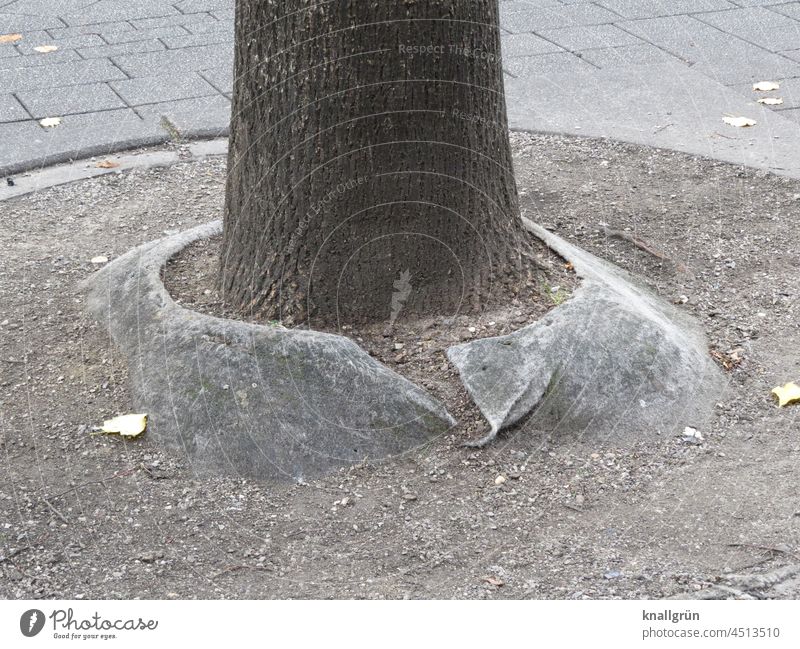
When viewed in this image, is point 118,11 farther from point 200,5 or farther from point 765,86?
point 765,86

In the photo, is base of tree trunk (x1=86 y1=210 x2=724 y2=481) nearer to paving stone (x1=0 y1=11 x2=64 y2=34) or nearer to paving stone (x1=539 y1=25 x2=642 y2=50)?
paving stone (x1=539 y1=25 x2=642 y2=50)

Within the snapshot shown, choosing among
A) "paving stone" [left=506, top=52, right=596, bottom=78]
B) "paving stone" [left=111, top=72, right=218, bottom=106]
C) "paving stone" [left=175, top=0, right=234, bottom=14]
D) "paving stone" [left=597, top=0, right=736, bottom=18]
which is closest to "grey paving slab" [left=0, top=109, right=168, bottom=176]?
"paving stone" [left=111, top=72, right=218, bottom=106]

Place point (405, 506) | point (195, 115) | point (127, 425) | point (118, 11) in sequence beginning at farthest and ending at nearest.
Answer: point (118, 11) < point (195, 115) < point (127, 425) < point (405, 506)

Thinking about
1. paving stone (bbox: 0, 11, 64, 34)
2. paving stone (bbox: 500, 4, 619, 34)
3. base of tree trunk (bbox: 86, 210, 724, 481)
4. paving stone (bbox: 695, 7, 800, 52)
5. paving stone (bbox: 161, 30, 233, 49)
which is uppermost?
base of tree trunk (bbox: 86, 210, 724, 481)

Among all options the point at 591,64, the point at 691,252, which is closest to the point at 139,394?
the point at 691,252

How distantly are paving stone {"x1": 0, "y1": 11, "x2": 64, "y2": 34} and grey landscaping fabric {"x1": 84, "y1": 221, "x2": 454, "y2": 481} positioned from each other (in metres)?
4.64

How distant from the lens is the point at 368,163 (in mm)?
2980

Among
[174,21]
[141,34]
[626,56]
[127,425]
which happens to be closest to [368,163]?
[127,425]

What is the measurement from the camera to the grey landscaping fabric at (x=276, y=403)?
9.39ft

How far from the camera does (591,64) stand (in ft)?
20.5

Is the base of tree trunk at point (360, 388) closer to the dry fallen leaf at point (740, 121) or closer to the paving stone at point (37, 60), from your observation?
the dry fallen leaf at point (740, 121)

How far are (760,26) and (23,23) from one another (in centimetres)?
509

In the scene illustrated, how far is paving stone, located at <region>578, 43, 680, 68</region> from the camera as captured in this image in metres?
6.25

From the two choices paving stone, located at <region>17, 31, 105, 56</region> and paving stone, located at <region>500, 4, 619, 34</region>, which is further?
paving stone, located at <region>500, 4, 619, 34</region>
